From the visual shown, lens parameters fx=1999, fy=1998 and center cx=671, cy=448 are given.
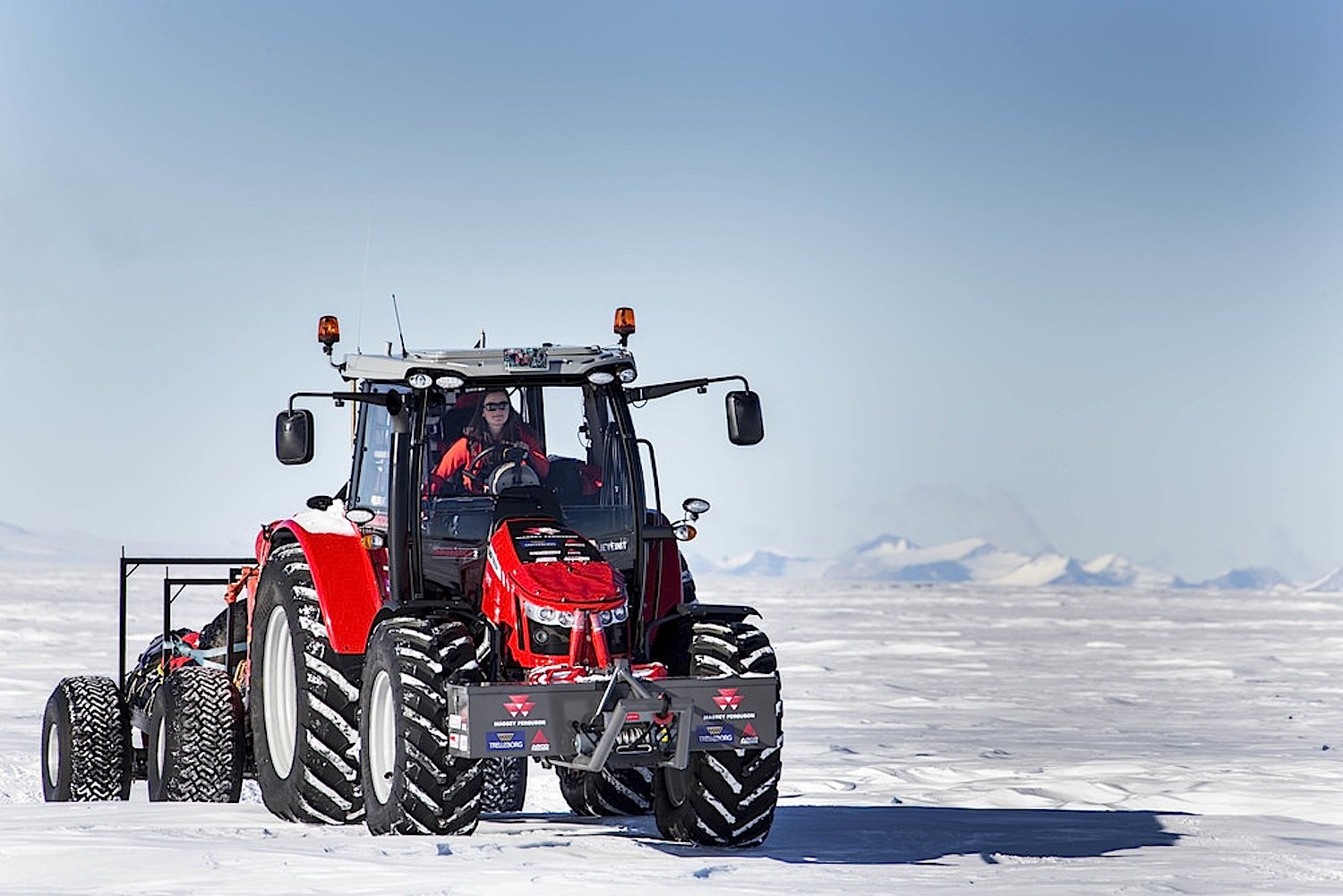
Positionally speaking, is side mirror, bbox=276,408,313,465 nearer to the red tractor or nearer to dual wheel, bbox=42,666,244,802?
the red tractor

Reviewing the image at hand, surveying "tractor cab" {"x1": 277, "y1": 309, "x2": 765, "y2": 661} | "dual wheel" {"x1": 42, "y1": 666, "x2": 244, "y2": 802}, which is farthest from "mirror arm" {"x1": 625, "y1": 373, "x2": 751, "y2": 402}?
"dual wheel" {"x1": 42, "y1": 666, "x2": 244, "y2": 802}

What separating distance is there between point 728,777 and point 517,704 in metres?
1.15

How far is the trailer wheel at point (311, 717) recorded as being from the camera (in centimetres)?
1007

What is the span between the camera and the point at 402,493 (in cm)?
944

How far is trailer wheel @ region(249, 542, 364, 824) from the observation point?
396 inches

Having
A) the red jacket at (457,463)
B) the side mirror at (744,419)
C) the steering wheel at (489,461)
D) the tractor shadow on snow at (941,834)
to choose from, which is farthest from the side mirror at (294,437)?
the tractor shadow on snow at (941,834)

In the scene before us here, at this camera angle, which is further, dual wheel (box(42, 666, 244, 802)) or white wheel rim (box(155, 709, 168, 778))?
white wheel rim (box(155, 709, 168, 778))

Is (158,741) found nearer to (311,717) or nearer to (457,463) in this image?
(311,717)

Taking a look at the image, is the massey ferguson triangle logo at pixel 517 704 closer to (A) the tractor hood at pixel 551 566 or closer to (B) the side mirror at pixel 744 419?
(A) the tractor hood at pixel 551 566

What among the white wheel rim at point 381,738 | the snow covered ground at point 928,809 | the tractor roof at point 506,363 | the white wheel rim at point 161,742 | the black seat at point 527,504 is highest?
the tractor roof at point 506,363

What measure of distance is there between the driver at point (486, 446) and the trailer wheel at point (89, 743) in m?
5.00

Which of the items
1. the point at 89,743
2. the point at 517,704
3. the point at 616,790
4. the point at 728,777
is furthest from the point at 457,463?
the point at 89,743

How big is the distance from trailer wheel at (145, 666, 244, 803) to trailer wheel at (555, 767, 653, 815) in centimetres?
217

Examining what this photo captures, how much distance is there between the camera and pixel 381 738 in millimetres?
9234
